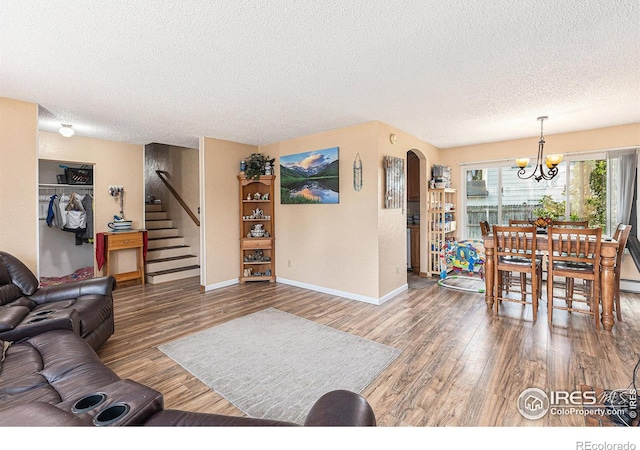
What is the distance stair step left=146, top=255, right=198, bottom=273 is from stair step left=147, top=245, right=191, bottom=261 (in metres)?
0.12

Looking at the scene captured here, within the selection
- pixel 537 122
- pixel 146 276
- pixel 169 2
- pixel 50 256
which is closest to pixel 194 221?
pixel 146 276

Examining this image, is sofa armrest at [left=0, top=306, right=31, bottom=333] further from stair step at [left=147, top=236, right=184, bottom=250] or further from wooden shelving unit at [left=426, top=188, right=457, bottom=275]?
wooden shelving unit at [left=426, top=188, right=457, bottom=275]

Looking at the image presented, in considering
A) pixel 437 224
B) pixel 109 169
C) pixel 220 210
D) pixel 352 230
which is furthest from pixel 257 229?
pixel 437 224

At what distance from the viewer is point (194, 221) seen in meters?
5.95

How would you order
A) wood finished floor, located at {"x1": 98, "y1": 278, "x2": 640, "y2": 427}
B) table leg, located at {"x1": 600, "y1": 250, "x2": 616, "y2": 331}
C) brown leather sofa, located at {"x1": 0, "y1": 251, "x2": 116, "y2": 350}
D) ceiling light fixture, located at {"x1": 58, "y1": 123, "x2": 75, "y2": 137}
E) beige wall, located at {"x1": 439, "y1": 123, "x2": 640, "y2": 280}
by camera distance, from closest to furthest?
1. wood finished floor, located at {"x1": 98, "y1": 278, "x2": 640, "y2": 427}
2. brown leather sofa, located at {"x1": 0, "y1": 251, "x2": 116, "y2": 350}
3. table leg, located at {"x1": 600, "y1": 250, "x2": 616, "y2": 331}
4. ceiling light fixture, located at {"x1": 58, "y1": 123, "x2": 75, "y2": 137}
5. beige wall, located at {"x1": 439, "y1": 123, "x2": 640, "y2": 280}

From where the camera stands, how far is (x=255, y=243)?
5062mm

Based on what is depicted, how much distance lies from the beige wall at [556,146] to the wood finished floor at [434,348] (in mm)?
2170

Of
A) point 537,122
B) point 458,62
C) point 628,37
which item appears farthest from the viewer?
point 537,122

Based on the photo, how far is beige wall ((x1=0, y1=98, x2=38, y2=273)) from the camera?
2904 millimetres

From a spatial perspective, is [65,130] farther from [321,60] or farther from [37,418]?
[37,418]

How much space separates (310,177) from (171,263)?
3.18 m

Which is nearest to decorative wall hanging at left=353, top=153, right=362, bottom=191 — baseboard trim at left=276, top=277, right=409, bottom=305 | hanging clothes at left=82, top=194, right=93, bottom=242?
baseboard trim at left=276, top=277, right=409, bottom=305
